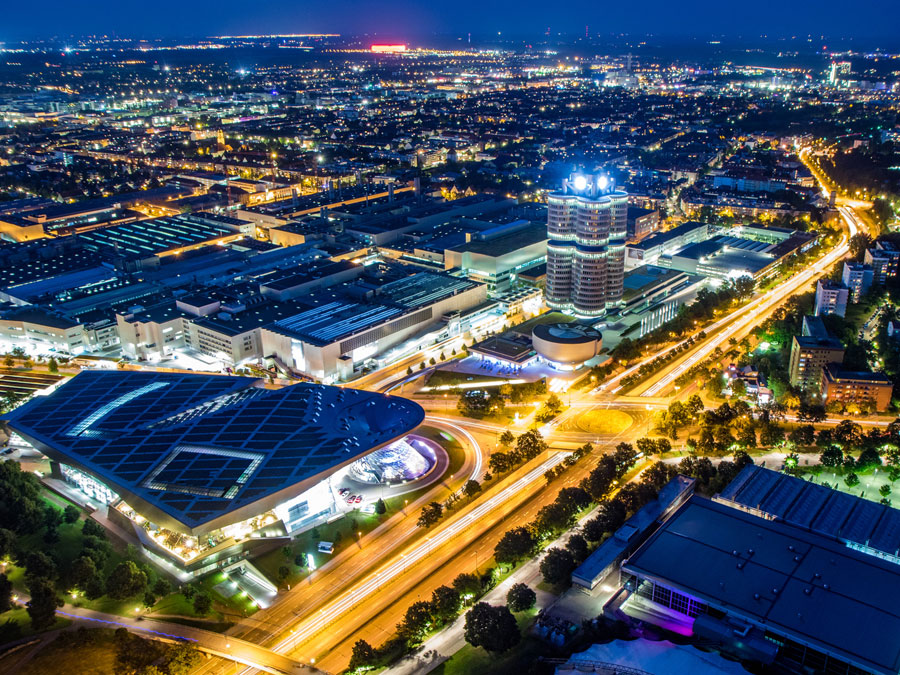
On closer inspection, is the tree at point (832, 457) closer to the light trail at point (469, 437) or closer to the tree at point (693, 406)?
the tree at point (693, 406)

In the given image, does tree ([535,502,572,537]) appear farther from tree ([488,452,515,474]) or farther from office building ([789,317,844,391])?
office building ([789,317,844,391])

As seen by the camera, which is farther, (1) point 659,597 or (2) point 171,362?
(2) point 171,362

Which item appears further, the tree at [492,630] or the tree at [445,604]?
the tree at [445,604]

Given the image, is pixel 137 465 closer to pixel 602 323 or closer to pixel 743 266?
pixel 602 323

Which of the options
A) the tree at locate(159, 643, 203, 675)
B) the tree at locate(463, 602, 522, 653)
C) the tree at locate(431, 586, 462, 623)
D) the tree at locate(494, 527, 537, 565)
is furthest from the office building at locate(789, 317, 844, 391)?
the tree at locate(159, 643, 203, 675)

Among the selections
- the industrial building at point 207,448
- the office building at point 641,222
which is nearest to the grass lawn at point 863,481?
the industrial building at point 207,448

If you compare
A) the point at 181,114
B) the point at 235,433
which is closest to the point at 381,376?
the point at 235,433
